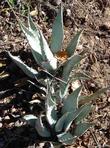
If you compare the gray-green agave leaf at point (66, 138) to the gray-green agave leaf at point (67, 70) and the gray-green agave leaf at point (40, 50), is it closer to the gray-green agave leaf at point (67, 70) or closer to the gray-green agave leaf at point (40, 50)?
the gray-green agave leaf at point (67, 70)

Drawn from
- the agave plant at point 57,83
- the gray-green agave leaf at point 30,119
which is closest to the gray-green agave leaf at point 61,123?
the agave plant at point 57,83

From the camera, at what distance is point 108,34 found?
357cm

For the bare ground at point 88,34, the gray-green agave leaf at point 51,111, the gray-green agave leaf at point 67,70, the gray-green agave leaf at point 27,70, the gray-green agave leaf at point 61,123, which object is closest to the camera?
the gray-green agave leaf at point 51,111

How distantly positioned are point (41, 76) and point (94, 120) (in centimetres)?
50

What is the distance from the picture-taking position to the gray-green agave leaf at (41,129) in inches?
108

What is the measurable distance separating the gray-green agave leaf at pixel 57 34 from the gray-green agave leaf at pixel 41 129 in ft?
2.00

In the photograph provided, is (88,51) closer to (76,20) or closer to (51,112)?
(76,20)

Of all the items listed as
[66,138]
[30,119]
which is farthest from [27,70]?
[66,138]

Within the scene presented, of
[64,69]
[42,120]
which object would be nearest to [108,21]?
[64,69]

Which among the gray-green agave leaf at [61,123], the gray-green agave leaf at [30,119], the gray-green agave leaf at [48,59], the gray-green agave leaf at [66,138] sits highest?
the gray-green agave leaf at [48,59]

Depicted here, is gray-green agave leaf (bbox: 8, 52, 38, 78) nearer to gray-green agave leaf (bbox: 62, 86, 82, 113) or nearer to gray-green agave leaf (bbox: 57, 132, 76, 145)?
gray-green agave leaf (bbox: 62, 86, 82, 113)

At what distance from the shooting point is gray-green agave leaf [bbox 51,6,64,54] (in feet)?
9.82

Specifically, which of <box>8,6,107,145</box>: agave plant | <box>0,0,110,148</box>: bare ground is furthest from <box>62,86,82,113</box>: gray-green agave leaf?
<box>0,0,110,148</box>: bare ground

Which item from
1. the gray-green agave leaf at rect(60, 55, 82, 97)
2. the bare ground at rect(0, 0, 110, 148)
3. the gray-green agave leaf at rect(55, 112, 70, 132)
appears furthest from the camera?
the bare ground at rect(0, 0, 110, 148)
